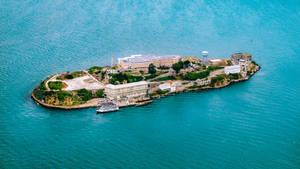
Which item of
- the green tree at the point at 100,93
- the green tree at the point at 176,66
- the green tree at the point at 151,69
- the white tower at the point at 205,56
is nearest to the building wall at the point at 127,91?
the green tree at the point at 100,93

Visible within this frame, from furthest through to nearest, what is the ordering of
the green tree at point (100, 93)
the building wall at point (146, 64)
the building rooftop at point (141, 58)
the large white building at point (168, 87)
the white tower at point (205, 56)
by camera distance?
the white tower at point (205, 56) → the building rooftop at point (141, 58) → the building wall at point (146, 64) → the large white building at point (168, 87) → the green tree at point (100, 93)

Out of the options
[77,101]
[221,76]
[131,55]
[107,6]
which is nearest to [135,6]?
[107,6]

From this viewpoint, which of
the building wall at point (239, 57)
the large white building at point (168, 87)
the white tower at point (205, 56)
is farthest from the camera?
the building wall at point (239, 57)

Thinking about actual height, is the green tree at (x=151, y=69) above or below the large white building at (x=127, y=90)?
above

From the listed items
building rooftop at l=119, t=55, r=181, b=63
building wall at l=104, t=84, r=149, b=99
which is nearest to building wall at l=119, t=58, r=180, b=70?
building rooftop at l=119, t=55, r=181, b=63

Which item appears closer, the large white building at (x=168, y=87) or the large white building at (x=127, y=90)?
the large white building at (x=127, y=90)

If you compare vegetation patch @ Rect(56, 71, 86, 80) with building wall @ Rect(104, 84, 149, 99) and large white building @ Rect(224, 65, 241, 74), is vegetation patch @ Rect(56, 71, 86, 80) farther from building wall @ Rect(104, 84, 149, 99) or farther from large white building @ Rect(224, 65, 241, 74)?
large white building @ Rect(224, 65, 241, 74)

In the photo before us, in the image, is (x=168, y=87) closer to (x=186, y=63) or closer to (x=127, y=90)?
(x=127, y=90)

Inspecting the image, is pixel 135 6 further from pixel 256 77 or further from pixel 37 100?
pixel 37 100

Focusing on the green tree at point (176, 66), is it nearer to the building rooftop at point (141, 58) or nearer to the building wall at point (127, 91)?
the building rooftop at point (141, 58)
